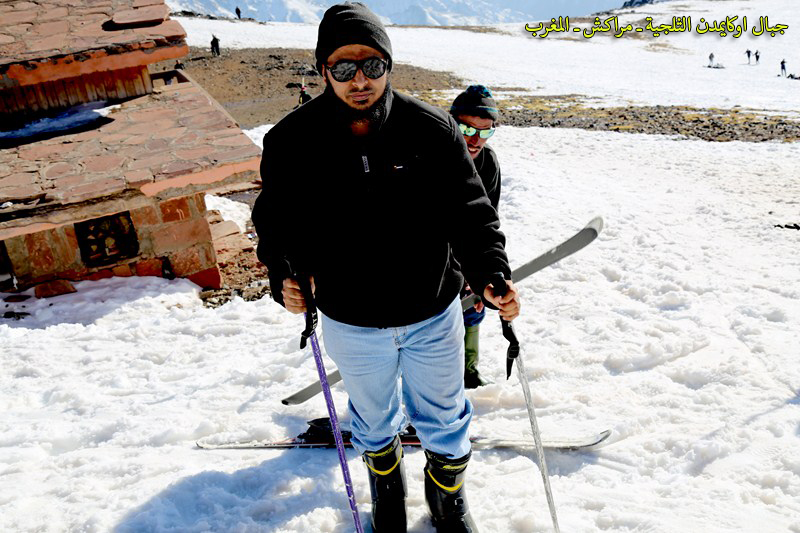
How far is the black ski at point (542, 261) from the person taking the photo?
302cm

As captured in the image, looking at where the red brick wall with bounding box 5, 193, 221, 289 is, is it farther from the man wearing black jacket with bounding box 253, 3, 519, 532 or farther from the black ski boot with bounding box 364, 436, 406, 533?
the black ski boot with bounding box 364, 436, 406, 533

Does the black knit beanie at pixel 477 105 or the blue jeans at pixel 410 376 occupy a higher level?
the black knit beanie at pixel 477 105

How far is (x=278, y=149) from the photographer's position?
2.23m

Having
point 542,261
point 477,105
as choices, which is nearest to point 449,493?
point 542,261

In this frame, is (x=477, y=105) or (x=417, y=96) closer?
(x=477, y=105)

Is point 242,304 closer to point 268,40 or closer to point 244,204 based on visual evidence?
point 244,204

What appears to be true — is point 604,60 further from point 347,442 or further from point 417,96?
point 347,442

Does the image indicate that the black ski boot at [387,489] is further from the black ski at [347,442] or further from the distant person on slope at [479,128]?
the distant person on slope at [479,128]

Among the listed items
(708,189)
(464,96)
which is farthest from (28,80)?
(708,189)

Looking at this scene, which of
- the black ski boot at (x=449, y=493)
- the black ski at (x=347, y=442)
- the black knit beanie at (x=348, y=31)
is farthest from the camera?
the black ski at (x=347, y=442)

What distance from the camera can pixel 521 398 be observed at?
12.4ft

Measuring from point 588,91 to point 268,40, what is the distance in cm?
2434

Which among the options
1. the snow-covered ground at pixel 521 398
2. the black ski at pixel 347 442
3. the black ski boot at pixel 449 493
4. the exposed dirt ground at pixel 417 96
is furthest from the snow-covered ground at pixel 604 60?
the black ski boot at pixel 449 493

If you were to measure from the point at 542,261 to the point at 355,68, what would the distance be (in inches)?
71.4
